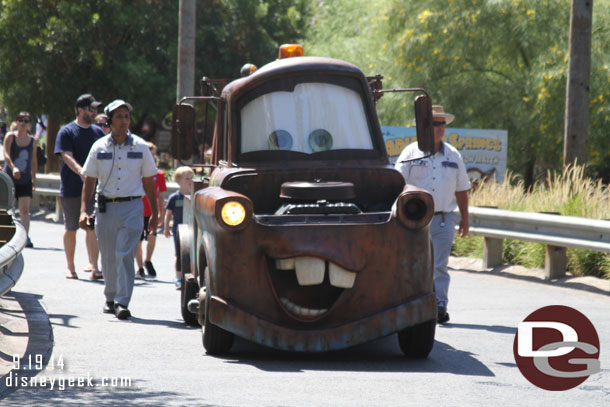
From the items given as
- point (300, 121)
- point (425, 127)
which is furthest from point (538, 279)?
point (300, 121)

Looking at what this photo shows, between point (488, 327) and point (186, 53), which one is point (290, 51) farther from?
point (186, 53)

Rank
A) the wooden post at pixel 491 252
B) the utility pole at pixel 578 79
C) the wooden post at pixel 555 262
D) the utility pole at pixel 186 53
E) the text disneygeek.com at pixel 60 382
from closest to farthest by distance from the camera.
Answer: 1. the text disneygeek.com at pixel 60 382
2. the wooden post at pixel 555 262
3. the wooden post at pixel 491 252
4. the utility pole at pixel 578 79
5. the utility pole at pixel 186 53

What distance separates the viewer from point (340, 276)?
7875 millimetres

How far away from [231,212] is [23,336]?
2131 mm

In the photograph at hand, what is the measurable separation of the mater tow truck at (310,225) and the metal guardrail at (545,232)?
471 centimetres

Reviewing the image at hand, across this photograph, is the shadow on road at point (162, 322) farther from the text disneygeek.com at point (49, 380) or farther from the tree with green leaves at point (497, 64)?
the tree with green leaves at point (497, 64)

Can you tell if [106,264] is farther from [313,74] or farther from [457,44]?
[457,44]

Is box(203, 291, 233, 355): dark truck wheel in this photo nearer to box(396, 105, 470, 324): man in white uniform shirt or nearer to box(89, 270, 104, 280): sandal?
box(396, 105, 470, 324): man in white uniform shirt

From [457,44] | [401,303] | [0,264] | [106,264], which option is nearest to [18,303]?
[106,264]

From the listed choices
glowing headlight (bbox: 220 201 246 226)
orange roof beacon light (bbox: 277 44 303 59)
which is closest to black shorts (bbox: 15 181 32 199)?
orange roof beacon light (bbox: 277 44 303 59)

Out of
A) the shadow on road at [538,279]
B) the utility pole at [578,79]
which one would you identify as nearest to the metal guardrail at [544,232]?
the shadow on road at [538,279]

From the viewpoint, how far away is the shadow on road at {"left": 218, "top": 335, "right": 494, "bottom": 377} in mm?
7812

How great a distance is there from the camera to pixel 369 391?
6930 mm

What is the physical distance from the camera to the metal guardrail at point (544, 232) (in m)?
13.0
